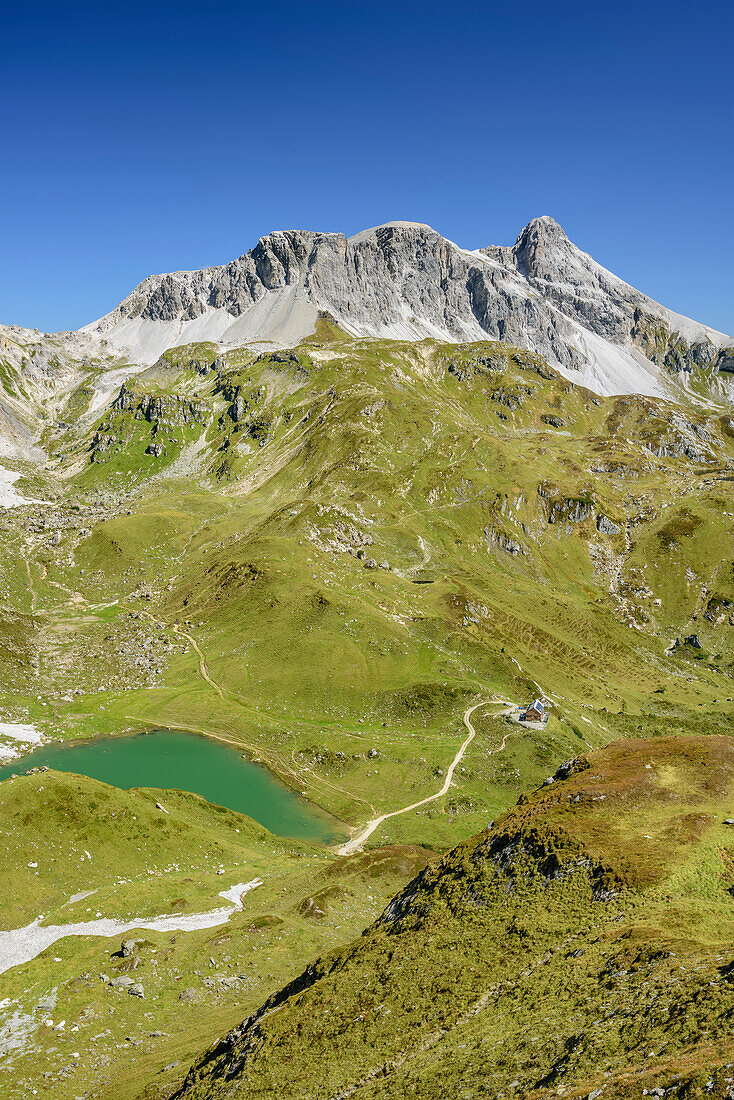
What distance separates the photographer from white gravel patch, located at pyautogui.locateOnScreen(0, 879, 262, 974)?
188 feet

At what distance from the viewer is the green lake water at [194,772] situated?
105 m

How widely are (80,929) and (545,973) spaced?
51.8 metres

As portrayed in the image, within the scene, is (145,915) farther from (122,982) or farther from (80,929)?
(122,982)

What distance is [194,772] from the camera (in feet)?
378

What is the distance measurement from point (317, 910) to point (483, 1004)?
40.2 metres

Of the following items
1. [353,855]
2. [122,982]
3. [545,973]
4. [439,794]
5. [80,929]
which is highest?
[545,973]

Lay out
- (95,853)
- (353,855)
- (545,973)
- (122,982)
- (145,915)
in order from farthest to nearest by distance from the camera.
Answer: (353,855) < (95,853) < (145,915) < (122,982) < (545,973)

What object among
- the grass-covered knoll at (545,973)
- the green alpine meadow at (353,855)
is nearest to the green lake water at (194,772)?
the green alpine meadow at (353,855)

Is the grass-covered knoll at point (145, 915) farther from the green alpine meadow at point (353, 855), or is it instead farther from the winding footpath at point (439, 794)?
the winding footpath at point (439, 794)

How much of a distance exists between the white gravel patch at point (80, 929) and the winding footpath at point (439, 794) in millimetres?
31602

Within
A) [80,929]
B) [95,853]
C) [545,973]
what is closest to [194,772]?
[95,853]

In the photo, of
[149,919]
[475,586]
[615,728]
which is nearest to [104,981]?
[149,919]

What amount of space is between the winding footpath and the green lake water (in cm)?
387

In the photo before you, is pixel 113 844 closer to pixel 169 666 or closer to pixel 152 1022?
pixel 152 1022
